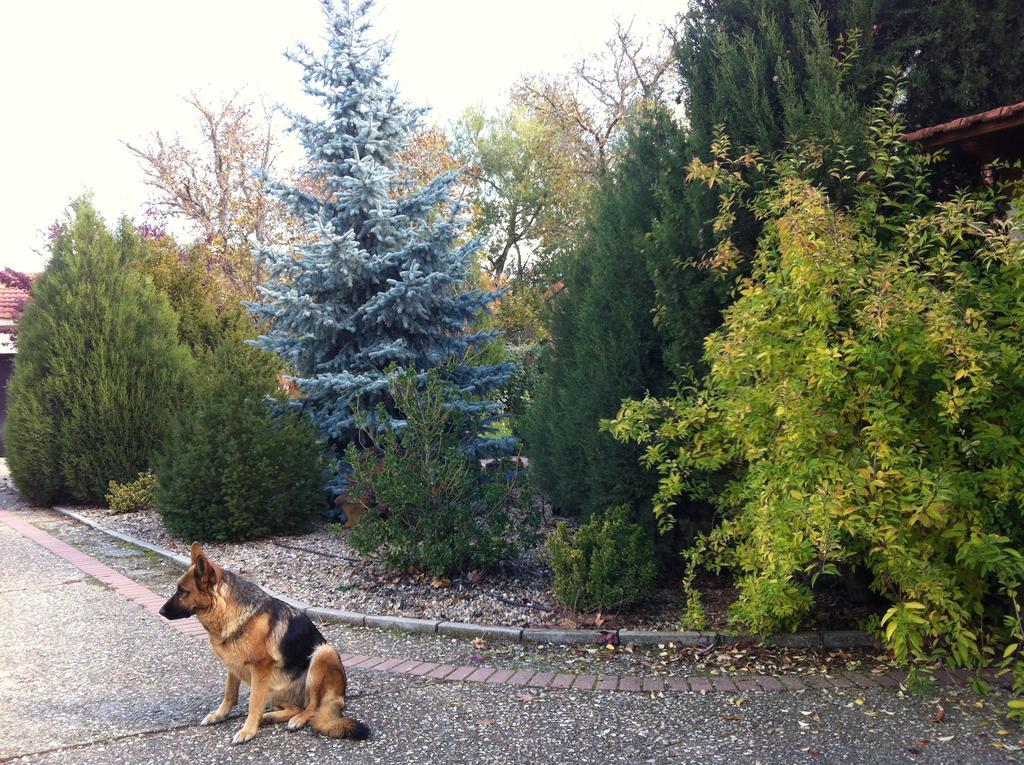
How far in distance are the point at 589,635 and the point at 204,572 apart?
2.58m

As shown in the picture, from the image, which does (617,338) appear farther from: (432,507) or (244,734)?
(244,734)

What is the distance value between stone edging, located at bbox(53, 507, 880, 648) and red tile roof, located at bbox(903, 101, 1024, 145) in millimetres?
3268

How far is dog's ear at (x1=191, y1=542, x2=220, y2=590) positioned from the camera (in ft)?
13.1

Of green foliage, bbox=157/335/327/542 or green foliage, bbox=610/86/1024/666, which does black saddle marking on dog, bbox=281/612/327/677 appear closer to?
green foliage, bbox=610/86/1024/666

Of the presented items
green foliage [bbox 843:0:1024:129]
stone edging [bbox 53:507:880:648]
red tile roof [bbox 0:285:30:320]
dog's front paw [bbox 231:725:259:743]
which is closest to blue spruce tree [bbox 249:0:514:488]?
stone edging [bbox 53:507:880:648]

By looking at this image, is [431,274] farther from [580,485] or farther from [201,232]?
[201,232]

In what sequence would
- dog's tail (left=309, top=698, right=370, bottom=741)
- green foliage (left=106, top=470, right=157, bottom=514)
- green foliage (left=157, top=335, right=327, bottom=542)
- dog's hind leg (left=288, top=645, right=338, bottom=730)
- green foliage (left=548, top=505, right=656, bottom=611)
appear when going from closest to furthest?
dog's tail (left=309, top=698, right=370, bottom=741) → dog's hind leg (left=288, top=645, right=338, bottom=730) → green foliage (left=548, top=505, right=656, bottom=611) → green foliage (left=157, top=335, right=327, bottom=542) → green foliage (left=106, top=470, right=157, bottom=514)

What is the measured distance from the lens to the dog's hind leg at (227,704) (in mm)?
4242

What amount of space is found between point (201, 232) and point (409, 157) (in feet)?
29.8

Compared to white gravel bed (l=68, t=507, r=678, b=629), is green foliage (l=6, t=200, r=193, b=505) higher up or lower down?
higher up

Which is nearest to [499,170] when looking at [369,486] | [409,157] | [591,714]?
[409,157]

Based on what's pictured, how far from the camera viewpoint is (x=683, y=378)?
592cm

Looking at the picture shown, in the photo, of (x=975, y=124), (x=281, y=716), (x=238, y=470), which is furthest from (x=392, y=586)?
(x=975, y=124)

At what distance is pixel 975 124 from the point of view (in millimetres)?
5227
